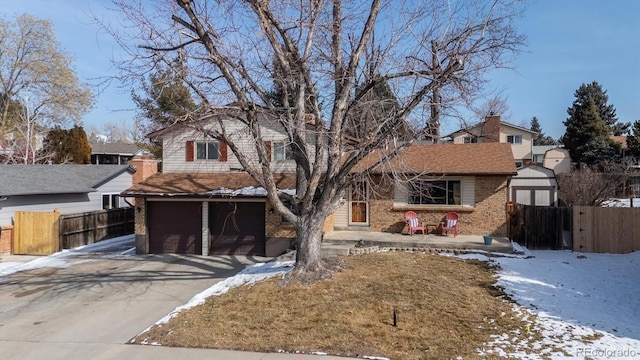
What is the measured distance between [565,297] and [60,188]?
19.5 metres

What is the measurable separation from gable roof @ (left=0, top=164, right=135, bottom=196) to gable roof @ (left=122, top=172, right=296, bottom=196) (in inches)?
187

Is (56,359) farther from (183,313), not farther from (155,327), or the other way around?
(183,313)

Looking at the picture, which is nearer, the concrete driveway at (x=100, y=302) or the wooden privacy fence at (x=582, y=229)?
the concrete driveway at (x=100, y=302)

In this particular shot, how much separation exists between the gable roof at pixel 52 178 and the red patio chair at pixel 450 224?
632 inches

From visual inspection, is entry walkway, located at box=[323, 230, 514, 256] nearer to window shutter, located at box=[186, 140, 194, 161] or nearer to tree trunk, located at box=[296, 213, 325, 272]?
tree trunk, located at box=[296, 213, 325, 272]

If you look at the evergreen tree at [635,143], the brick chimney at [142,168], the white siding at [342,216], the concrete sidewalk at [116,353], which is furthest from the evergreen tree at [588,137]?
the concrete sidewalk at [116,353]

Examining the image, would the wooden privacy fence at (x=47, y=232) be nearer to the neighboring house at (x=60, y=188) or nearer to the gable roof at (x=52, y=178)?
the neighboring house at (x=60, y=188)

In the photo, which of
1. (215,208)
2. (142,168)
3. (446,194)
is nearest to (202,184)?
(215,208)

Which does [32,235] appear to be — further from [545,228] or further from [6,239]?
[545,228]

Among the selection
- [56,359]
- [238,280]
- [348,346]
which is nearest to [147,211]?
[238,280]

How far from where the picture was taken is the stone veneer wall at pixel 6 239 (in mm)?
16766

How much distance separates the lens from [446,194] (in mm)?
16812

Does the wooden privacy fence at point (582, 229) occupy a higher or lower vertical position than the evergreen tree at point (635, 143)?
lower
